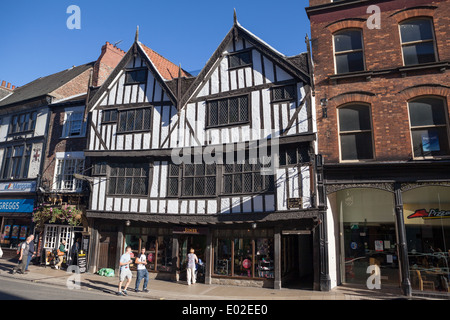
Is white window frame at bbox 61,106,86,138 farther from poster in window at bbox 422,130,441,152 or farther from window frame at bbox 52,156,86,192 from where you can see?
poster in window at bbox 422,130,441,152

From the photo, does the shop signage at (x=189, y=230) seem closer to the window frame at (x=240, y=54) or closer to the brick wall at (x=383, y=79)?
the brick wall at (x=383, y=79)

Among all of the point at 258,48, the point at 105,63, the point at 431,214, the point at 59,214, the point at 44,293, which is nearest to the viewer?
the point at 44,293

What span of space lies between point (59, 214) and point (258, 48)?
13501 millimetres

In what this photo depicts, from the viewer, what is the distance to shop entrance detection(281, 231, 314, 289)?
A: 44.5 feet

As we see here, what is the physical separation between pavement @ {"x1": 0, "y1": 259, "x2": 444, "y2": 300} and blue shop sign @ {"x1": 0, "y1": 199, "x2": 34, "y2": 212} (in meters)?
5.62

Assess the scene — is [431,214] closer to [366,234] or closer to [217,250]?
[366,234]

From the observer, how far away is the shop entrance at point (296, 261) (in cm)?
1356

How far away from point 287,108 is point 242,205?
470 centimetres

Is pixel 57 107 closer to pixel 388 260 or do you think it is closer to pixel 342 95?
pixel 342 95

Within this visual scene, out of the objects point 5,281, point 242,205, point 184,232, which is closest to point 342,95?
point 242,205

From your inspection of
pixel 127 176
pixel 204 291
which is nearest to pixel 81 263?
pixel 127 176

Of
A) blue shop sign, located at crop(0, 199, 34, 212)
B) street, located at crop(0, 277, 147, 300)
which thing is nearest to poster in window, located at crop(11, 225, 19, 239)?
→ blue shop sign, located at crop(0, 199, 34, 212)

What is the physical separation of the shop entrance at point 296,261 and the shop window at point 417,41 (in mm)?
8533

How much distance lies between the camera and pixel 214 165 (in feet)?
49.0
